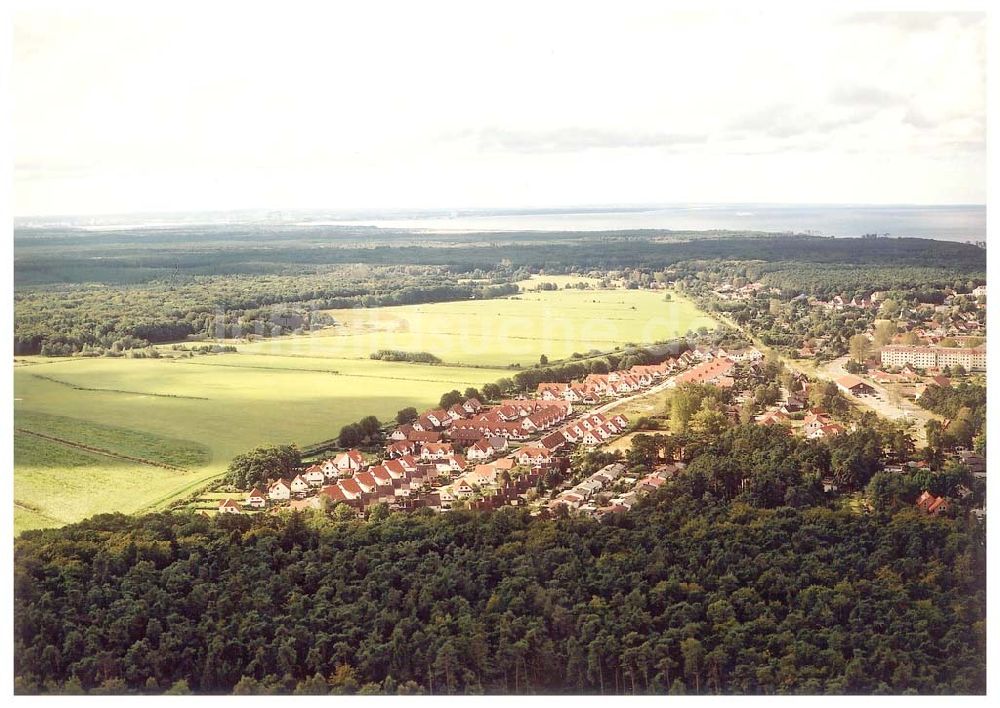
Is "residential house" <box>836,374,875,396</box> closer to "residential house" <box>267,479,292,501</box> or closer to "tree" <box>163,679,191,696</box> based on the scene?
"residential house" <box>267,479,292,501</box>

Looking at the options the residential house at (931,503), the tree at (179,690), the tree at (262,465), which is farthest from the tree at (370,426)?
the residential house at (931,503)

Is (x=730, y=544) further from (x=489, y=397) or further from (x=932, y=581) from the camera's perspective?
(x=489, y=397)

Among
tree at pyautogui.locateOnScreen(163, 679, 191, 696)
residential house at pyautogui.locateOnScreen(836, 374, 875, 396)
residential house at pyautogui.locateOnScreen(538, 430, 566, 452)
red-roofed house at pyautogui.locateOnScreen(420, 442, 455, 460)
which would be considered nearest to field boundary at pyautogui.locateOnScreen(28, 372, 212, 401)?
red-roofed house at pyautogui.locateOnScreen(420, 442, 455, 460)

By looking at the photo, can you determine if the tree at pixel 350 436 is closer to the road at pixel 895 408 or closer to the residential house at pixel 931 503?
the road at pixel 895 408

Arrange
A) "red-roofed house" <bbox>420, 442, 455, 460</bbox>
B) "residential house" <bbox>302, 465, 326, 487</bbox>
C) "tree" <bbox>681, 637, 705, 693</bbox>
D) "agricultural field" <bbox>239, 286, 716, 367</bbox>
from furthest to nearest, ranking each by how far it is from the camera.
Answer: "agricultural field" <bbox>239, 286, 716, 367</bbox> < "red-roofed house" <bbox>420, 442, 455, 460</bbox> < "residential house" <bbox>302, 465, 326, 487</bbox> < "tree" <bbox>681, 637, 705, 693</bbox>

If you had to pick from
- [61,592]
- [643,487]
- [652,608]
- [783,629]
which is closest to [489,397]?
[643,487]
